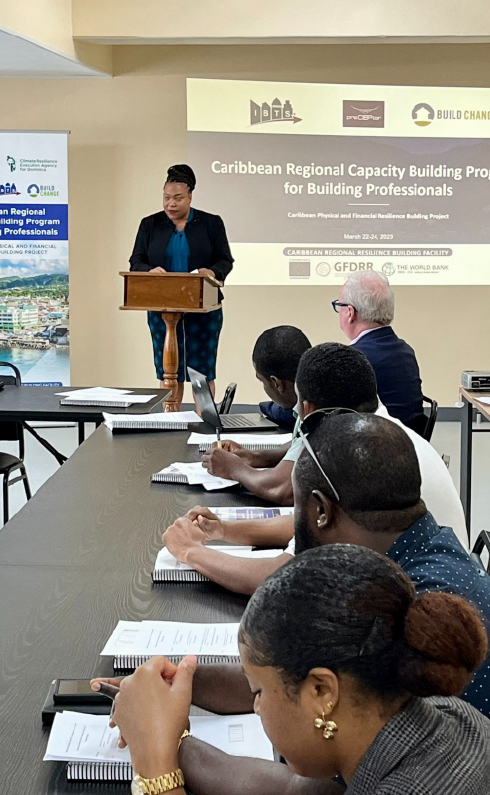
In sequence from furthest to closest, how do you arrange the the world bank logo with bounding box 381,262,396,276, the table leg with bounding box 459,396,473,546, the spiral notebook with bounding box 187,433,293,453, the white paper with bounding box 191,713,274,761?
the the world bank logo with bounding box 381,262,396,276, the table leg with bounding box 459,396,473,546, the spiral notebook with bounding box 187,433,293,453, the white paper with bounding box 191,713,274,761

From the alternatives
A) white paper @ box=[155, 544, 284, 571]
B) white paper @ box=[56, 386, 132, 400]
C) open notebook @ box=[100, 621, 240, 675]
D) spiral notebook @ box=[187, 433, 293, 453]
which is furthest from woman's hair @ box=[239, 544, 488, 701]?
white paper @ box=[56, 386, 132, 400]

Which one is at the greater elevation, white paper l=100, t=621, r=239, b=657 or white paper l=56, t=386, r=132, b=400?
white paper l=56, t=386, r=132, b=400

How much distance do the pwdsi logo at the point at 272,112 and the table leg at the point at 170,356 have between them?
2854mm

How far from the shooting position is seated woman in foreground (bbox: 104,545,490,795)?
2.80ft

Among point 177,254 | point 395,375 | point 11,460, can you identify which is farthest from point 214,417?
point 177,254

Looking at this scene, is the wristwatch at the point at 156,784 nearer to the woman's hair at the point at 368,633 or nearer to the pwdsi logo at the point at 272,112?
the woman's hair at the point at 368,633

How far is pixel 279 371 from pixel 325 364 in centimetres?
82

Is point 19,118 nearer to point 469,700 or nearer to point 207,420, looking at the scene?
point 207,420

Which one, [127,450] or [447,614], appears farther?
A: [127,450]

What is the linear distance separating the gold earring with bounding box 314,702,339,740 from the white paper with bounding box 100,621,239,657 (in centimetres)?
51

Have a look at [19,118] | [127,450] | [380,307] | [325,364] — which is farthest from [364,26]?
[325,364]

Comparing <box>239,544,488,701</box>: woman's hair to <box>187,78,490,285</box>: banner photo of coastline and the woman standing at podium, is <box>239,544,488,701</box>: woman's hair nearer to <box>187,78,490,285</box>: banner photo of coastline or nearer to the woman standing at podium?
the woman standing at podium

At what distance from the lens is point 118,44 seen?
641 cm

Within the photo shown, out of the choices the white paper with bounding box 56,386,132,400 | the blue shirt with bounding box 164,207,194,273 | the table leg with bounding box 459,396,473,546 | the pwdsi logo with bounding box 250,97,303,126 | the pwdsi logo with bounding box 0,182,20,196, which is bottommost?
the table leg with bounding box 459,396,473,546
